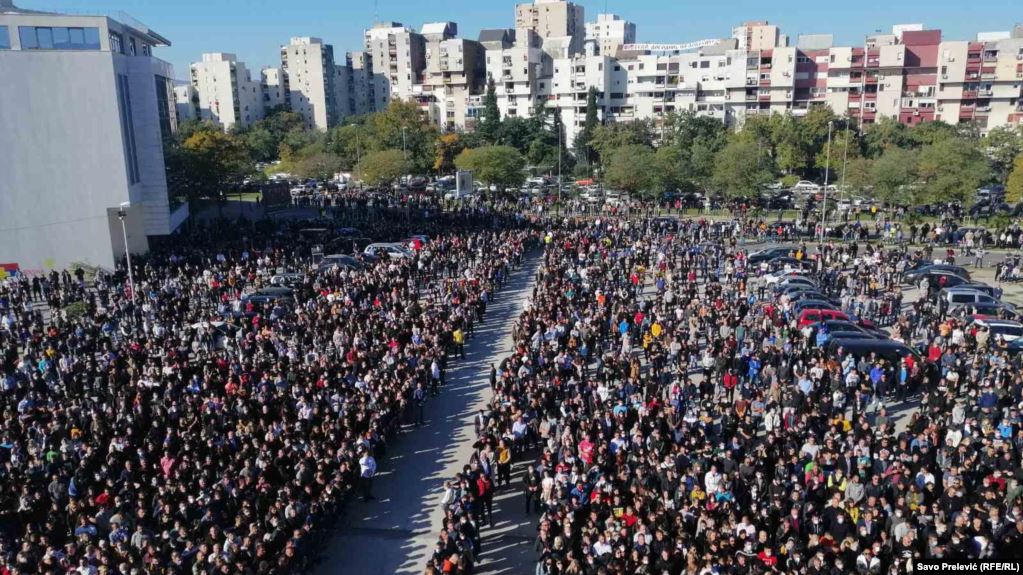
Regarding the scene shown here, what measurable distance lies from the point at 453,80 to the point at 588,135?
102 ft

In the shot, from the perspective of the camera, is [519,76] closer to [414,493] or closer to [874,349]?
[874,349]

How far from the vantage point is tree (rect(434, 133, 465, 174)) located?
217ft

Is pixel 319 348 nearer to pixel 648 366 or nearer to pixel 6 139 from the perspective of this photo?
pixel 648 366

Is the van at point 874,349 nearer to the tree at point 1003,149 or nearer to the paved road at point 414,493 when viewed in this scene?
the paved road at point 414,493

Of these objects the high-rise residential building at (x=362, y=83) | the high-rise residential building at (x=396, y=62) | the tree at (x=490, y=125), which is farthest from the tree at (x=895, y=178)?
the high-rise residential building at (x=362, y=83)

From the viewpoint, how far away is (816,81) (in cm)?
7631

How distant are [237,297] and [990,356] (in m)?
22.0

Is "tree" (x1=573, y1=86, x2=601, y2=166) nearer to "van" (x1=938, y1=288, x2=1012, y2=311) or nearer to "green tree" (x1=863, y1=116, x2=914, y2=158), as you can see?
"green tree" (x1=863, y1=116, x2=914, y2=158)

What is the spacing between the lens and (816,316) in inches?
794

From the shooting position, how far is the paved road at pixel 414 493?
1141 cm

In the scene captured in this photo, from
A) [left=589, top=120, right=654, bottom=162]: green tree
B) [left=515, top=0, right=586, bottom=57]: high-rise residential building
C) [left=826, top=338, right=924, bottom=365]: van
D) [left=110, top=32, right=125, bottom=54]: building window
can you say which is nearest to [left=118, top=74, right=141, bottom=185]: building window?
[left=110, top=32, right=125, bottom=54]: building window

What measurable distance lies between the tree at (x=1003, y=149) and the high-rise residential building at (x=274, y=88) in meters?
94.0

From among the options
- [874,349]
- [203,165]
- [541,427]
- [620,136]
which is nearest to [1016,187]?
[874,349]

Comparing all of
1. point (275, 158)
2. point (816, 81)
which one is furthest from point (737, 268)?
point (275, 158)
